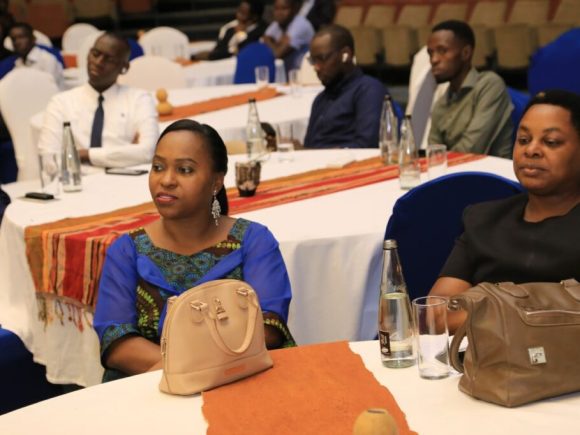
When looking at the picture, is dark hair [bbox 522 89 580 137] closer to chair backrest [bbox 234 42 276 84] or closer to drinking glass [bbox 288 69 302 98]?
drinking glass [bbox 288 69 302 98]

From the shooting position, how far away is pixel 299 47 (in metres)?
10.7

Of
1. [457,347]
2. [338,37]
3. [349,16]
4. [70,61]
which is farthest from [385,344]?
[349,16]

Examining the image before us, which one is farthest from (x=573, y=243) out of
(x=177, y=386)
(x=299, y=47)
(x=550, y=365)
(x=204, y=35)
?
(x=204, y=35)

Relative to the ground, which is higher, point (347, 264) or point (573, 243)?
point (573, 243)

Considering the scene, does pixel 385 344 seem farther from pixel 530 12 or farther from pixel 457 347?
pixel 530 12

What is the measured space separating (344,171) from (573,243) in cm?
204

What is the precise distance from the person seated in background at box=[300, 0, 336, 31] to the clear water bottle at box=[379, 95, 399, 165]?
7787 millimetres

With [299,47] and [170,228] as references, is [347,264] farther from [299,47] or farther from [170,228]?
[299,47]

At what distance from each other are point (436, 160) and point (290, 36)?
6805mm

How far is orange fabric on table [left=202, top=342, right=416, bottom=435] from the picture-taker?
1.87 metres

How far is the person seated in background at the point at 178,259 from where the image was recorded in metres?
2.65

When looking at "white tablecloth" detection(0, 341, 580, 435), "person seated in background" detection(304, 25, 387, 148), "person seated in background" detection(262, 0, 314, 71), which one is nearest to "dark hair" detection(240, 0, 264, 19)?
Answer: "person seated in background" detection(262, 0, 314, 71)

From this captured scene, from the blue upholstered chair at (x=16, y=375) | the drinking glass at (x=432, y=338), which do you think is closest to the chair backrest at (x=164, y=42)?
the blue upholstered chair at (x=16, y=375)

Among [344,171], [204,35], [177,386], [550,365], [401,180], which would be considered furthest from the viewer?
[204,35]
